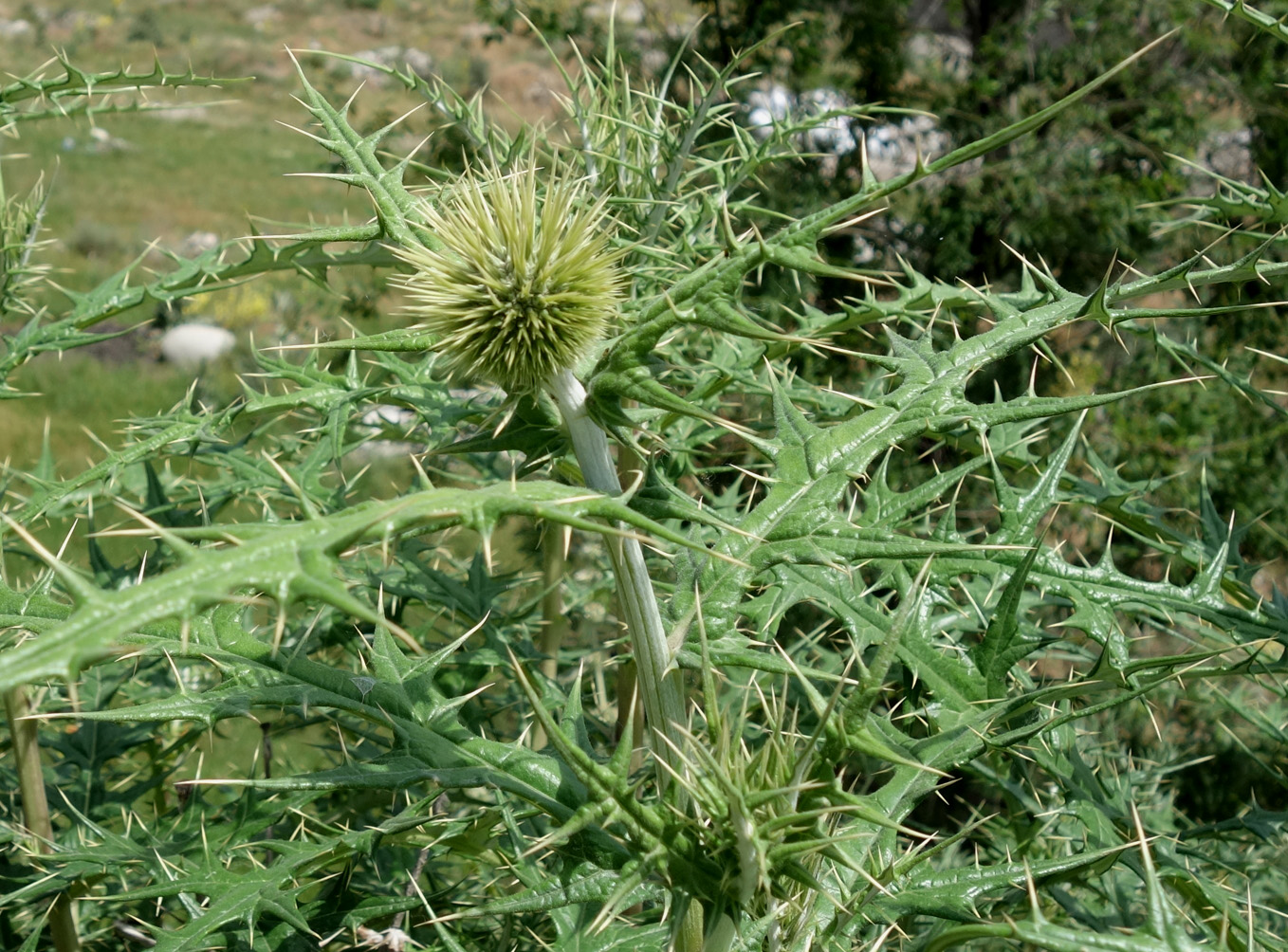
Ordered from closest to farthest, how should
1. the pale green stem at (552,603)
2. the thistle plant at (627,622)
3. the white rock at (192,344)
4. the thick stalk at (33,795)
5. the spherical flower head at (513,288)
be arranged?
the thistle plant at (627,622), the spherical flower head at (513,288), the thick stalk at (33,795), the pale green stem at (552,603), the white rock at (192,344)

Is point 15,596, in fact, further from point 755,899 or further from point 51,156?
point 51,156

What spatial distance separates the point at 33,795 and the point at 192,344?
1158 centimetres

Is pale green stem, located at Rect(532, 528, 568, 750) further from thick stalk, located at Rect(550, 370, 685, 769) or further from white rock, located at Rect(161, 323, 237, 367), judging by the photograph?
white rock, located at Rect(161, 323, 237, 367)

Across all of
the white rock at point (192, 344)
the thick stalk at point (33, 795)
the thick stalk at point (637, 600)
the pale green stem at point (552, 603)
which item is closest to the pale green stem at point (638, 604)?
the thick stalk at point (637, 600)

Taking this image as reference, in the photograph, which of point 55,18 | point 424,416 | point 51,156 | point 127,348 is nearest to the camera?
point 424,416

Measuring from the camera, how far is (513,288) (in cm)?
105

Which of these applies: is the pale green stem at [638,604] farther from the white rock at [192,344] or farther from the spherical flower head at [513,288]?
the white rock at [192,344]

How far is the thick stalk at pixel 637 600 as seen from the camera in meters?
1.05

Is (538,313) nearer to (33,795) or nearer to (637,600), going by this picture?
(637,600)

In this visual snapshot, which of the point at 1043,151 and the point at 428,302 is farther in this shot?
the point at 1043,151

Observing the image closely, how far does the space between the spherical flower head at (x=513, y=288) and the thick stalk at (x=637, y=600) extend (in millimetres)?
39

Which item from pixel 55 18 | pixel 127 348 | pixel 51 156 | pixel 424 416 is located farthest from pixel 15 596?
pixel 55 18

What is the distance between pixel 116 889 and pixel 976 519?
3.84m

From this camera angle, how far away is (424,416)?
5.20ft
